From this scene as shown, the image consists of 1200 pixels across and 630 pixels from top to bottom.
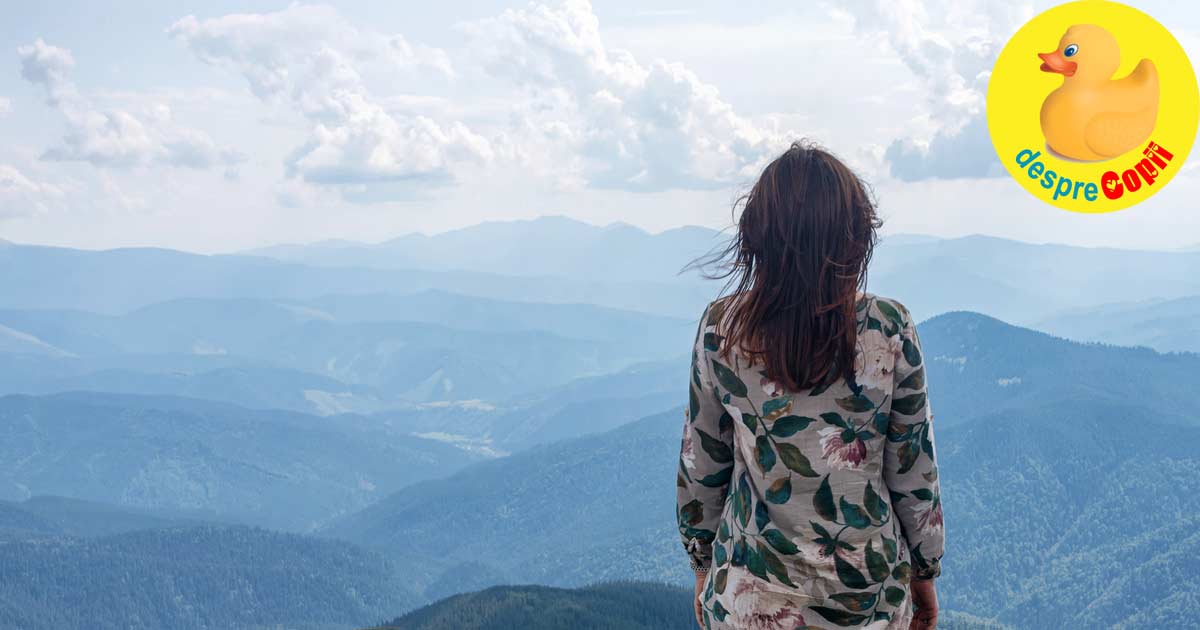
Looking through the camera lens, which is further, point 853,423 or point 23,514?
point 23,514

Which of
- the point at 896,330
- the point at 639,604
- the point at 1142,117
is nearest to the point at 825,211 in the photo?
the point at 896,330

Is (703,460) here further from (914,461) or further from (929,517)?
(929,517)

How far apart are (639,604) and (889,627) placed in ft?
310

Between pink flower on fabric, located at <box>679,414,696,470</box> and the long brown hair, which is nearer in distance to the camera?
the long brown hair

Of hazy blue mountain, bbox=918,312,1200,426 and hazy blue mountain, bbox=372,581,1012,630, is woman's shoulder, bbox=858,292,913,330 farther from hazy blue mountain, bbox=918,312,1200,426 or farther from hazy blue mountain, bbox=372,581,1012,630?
hazy blue mountain, bbox=918,312,1200,426

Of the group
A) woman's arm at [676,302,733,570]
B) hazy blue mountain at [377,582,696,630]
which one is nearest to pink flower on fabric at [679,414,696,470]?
woman's arm at [676,302,733,570]

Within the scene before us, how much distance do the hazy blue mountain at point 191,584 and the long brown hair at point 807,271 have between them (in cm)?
17022

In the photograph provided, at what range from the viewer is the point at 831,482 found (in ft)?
13.9

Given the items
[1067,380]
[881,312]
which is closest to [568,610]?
[881,312]

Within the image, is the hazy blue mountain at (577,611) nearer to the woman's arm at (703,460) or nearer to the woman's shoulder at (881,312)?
the woman's arm at (703,460)

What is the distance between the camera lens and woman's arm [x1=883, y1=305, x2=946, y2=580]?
414 cm

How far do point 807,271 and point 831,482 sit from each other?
39.0 inches

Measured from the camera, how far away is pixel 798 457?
4215 millimetres

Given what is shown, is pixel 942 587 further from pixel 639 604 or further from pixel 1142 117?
pixel 1142 117
